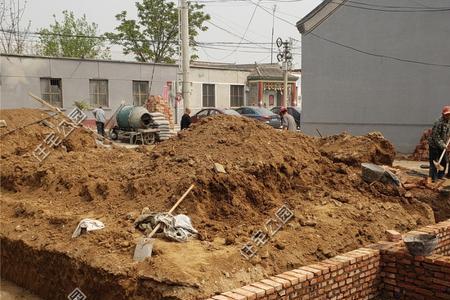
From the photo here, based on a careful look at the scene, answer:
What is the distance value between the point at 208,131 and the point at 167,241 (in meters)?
3.11

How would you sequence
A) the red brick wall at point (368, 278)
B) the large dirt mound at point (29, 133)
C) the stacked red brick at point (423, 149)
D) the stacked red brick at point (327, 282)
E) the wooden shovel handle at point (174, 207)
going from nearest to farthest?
1. the stacked red brick at point (327, 282)
2. the red brick wall at point (368, 278)
3. the wooden shovel handle at point (174, 207)
4. the large dirt mound at point (29, 133)
5. the stacked red brick at point (423, 149)

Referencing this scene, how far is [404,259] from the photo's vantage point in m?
5.02

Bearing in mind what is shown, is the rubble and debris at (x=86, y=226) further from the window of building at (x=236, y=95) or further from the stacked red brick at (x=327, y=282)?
the window of building at (x=236, y=95)

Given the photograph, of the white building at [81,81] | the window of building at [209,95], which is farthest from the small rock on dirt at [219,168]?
the window of building at [209,95]

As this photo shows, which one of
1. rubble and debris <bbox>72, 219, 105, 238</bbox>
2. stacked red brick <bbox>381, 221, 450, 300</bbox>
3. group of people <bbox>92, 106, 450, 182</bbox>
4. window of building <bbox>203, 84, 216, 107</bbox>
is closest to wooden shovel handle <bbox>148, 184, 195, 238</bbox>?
rubble and debris <bbox>72, 219, 105, 238</bbox>

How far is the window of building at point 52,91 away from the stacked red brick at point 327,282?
70.3 ft

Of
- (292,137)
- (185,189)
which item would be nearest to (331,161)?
(292,137)

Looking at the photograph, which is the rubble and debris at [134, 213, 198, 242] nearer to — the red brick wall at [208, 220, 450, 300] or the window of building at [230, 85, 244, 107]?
the red brick wall at [208, 220, 450, 300]

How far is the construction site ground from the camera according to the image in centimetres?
489

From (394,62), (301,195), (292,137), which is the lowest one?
(301,195)

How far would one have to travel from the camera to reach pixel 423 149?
1404 cm

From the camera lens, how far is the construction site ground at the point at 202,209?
4.89m

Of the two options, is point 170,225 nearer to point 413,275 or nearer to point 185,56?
point 413,275

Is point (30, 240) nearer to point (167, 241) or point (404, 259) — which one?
point (167, 241)
